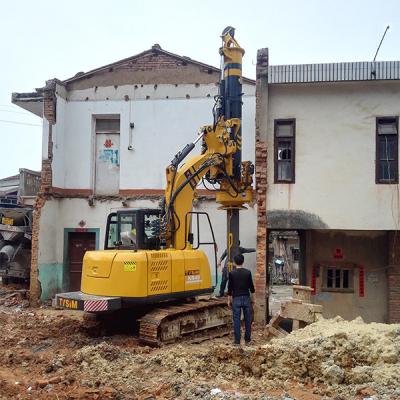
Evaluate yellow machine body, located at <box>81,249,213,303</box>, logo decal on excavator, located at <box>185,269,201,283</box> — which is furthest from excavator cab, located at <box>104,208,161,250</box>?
logo decal on excavator, located at <box>185,269,201,283</box>

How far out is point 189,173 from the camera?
11188 millimetres

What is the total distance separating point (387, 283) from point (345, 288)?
3.47ft

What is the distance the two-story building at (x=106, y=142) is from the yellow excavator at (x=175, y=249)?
3861 millimetres

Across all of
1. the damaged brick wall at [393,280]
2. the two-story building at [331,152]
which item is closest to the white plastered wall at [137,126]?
the two-story building at [331,152]

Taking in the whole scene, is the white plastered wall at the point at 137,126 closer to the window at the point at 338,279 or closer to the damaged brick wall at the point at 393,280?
the window at the point at 338,279

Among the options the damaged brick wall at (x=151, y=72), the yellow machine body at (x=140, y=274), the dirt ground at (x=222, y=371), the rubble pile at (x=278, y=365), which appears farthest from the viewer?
the damaged brick wall at (x=151, y=72)

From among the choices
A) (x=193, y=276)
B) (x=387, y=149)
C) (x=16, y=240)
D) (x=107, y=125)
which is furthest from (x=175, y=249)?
(x=16, y=240)

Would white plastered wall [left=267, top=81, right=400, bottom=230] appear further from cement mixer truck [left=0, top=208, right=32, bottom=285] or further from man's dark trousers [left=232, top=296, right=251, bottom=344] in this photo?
cement mixer truck [left=0, top=208, right=32, bottom=285]

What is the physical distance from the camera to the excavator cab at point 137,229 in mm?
10562

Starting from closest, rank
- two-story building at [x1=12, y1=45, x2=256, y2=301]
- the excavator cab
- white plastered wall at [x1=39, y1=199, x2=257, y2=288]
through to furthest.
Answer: the excavator cab → white plastered wall at [x1=39, y1=199, x2=257, y2=288] → two-story building at [x1=12, y1=45, x2=256, y2=301]

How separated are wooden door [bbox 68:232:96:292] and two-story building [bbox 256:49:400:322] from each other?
6620mm

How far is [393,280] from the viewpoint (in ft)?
43.6

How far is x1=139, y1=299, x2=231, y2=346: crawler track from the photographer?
32.0 feet

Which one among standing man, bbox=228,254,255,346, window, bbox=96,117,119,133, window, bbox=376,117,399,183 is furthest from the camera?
window, bbox=96,117,119,133
